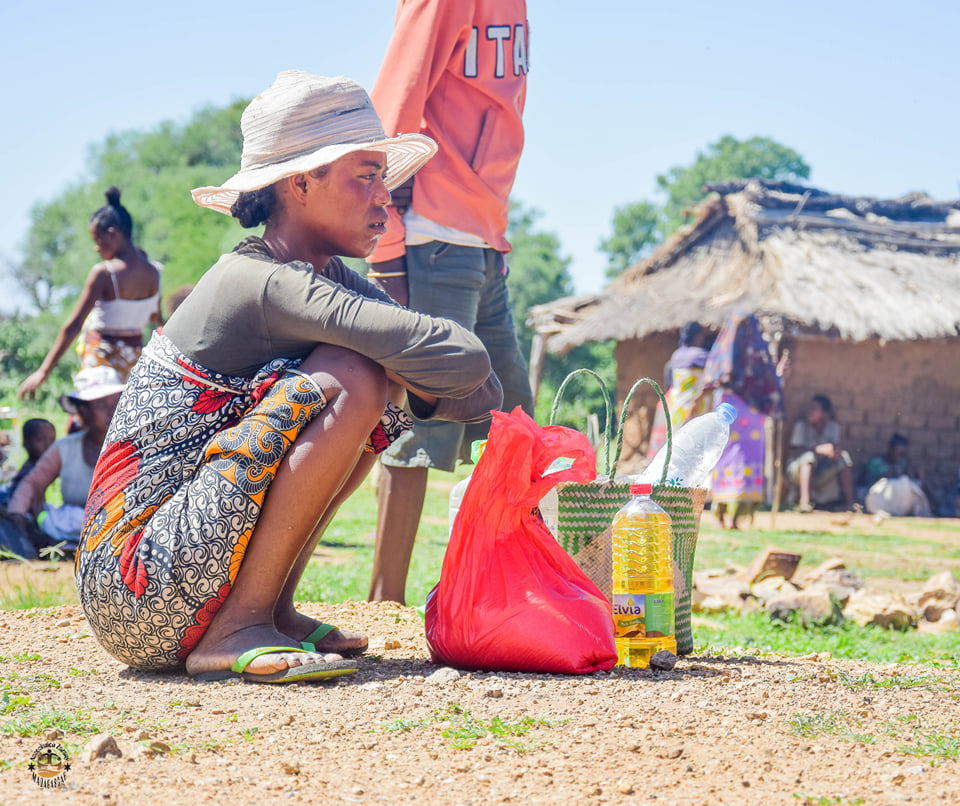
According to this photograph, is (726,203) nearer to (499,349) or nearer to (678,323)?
(678,323)

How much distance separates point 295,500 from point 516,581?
57cm

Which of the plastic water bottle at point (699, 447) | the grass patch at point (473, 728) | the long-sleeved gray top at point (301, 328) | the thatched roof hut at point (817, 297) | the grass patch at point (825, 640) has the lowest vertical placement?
the grass patch at point (825, 640)

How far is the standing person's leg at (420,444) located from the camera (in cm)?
361

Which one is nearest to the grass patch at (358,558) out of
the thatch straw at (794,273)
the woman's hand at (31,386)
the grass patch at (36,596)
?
the grass patch at (36,596)

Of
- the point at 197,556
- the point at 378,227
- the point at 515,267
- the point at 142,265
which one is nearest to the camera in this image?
the point at 197,556

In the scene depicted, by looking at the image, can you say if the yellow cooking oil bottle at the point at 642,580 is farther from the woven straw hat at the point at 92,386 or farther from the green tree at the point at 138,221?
the green tree at the point at 138,221

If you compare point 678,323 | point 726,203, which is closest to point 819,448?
point 678,323

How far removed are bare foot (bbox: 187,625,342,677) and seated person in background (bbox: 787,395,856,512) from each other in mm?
10714

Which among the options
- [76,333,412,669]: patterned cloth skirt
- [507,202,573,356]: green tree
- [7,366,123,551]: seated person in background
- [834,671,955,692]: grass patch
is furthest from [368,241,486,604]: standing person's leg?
[507,202,573,356]: green tree

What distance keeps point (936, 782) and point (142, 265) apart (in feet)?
19.0

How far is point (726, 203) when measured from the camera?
15.3 meters

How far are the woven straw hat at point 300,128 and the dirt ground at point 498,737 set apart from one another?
1.26m

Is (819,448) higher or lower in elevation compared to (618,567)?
higher

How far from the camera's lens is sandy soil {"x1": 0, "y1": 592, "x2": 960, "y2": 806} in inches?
68.1
